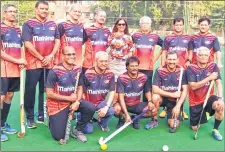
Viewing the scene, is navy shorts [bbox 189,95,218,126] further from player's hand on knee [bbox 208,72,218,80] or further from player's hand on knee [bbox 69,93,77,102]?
player's hand on knee [bbox 69,93,77,102]

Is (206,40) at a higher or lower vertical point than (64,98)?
higher

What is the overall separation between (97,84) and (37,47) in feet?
3.56

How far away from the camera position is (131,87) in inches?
210

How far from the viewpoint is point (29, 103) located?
5375 mm

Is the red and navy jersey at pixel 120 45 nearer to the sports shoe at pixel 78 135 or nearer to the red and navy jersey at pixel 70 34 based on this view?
the red and navy jersey at pixel 70 34

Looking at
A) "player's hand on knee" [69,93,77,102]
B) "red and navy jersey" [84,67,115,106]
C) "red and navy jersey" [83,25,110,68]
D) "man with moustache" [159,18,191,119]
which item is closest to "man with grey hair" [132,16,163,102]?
"man with moustache" [159,18,191,119]

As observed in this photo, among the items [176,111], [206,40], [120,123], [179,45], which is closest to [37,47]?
[120,123]

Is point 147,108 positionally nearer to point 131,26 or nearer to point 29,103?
point 29,103

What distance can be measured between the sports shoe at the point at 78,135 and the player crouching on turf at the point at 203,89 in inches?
70.3

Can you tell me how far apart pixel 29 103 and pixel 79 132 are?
3.39ft

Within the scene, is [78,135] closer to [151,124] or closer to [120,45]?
[151,124]

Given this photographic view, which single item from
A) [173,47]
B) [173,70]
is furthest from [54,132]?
[173,47]

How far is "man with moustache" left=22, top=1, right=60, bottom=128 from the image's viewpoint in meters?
5.14

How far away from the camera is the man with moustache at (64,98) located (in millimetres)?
4766
